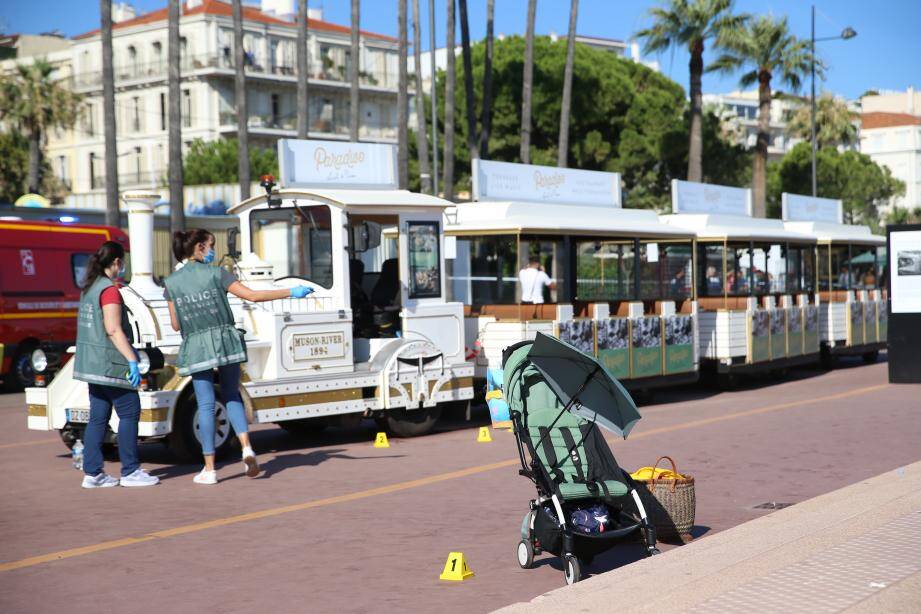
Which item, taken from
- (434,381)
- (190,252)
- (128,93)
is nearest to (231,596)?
(190,252)

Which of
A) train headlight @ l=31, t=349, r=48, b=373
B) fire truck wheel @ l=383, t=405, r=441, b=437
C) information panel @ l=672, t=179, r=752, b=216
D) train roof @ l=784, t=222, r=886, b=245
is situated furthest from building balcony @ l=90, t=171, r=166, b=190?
train headlight @ l=31, t=349, r=48, b=373

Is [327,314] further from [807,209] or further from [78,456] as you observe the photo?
[807,209]

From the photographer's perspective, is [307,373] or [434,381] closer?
[307,373]

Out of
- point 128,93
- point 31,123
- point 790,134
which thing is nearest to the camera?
point 31,123

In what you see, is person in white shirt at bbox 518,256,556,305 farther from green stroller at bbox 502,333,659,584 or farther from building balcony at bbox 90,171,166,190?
building balcony at bbox 90,171,166,190

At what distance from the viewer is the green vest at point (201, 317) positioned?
31.6 feet

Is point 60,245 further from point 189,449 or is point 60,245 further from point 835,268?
point 835,268

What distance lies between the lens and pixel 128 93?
71625mm

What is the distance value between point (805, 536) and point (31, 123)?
4676cm

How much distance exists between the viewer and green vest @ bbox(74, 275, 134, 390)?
9.42m

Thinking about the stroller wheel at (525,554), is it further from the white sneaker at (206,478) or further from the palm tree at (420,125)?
the palm tree at (420,125)

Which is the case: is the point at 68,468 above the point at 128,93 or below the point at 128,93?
below

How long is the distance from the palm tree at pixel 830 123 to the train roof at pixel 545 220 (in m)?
73.7

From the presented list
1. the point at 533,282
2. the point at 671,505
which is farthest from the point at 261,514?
the point at 533,282
